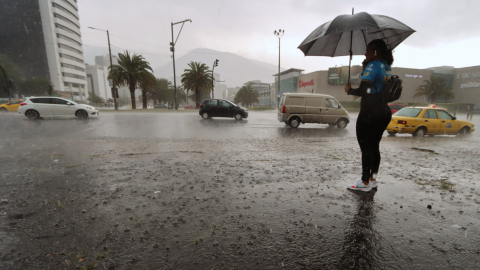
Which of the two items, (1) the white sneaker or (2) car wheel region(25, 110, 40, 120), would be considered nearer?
(1) the white sneaker

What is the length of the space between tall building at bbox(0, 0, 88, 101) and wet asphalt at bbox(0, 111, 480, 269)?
102202 millimetres

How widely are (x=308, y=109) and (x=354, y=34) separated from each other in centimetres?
743

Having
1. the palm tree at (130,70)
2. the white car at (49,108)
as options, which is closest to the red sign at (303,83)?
the palm tree at (130,70)

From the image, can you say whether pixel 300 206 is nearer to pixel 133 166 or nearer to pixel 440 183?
pixel 440 183

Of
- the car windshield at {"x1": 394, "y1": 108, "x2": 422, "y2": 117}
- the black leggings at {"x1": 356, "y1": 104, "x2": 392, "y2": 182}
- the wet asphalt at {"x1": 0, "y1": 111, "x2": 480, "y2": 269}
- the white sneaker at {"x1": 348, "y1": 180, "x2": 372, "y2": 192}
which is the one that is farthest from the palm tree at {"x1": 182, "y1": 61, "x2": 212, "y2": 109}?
the white sneaker at {"x1": 348, "y1": 180, "x2": 372, "y2": 192}

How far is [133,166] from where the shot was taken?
4.15m

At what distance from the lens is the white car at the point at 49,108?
44.1 feet

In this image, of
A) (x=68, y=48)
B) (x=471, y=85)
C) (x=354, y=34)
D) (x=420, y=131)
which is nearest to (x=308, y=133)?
(x=420, y=131)

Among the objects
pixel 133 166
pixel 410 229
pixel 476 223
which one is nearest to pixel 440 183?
pixel 476 223

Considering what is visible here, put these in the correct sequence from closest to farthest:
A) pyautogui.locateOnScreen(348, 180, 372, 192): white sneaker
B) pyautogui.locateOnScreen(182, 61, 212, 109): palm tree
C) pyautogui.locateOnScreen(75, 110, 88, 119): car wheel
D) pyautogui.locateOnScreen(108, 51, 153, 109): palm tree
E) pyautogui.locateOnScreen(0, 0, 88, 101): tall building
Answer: pyautogui.locateOnScreen(348, 180, 372, 192): white sneaker, pyautogui.locateOnScreen(75, 110, 88, 119): car wheel, pyautogui.locateOnScreen(108, 51, 153, 109): palm tree, pyautogui.locateOnScreen(182, 61, 212, 109): palm tree, pyautogui.locateOnScreen(0, 0, 88, 101): tall building

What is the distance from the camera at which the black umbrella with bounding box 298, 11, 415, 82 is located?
3420 millimetres

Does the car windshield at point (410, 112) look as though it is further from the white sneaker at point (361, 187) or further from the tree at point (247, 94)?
the tree at point (247, 94)

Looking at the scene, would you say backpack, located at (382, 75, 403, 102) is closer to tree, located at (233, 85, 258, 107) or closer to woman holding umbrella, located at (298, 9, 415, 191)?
A: woman holding umbrella, located at (298, 9, 415, 191)

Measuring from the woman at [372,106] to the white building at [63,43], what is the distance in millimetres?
101951
